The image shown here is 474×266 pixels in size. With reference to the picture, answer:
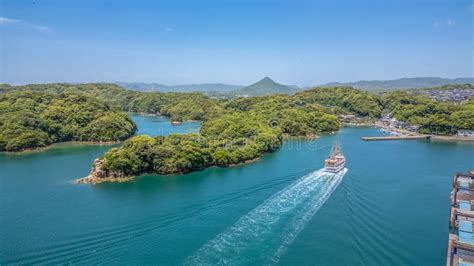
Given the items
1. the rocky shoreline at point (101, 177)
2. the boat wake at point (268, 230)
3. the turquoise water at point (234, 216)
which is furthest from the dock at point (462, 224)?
the rocky shoreline at point (101, 177)

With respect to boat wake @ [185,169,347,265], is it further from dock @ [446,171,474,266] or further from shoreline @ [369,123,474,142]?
shoreline @ [369,123,474,142]

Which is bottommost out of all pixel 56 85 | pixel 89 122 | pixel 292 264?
pixel 292 264

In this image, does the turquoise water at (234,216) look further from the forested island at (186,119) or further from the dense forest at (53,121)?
the dense forest at (53,121)

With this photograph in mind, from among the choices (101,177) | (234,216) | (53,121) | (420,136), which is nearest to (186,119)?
(53,121)

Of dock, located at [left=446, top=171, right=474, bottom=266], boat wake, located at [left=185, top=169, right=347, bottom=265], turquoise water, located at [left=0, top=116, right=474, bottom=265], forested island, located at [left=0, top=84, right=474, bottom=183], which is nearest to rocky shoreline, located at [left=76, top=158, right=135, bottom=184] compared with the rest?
forested island, located at [left=0, top=84, right=474, bottom=183]

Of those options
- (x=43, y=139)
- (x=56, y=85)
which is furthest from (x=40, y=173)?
(x=56, y=85)

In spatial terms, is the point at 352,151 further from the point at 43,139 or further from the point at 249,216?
the point at 43,139
